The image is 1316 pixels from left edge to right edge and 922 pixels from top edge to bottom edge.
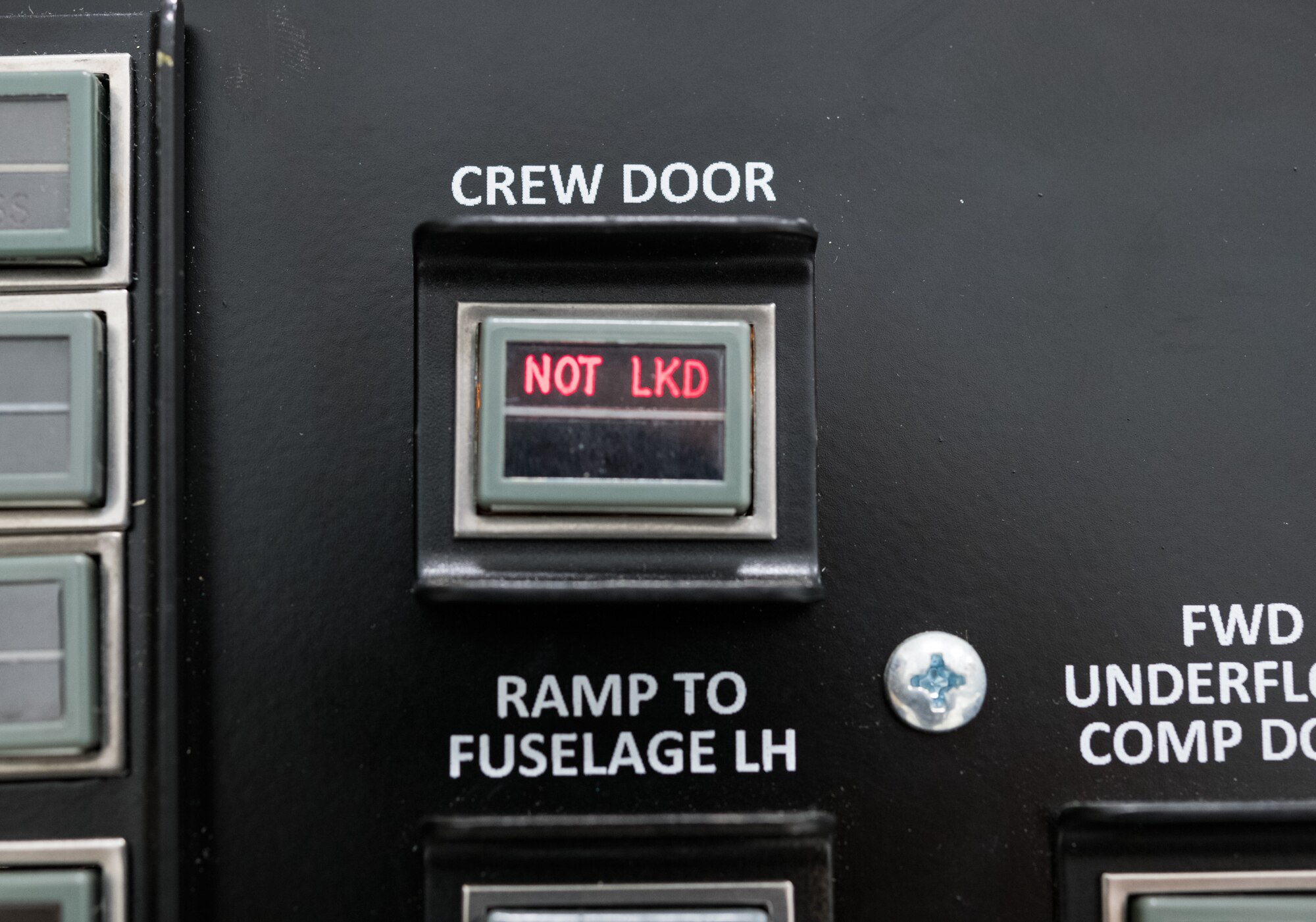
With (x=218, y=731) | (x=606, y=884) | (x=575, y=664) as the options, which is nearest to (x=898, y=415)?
(x=575, y=664)

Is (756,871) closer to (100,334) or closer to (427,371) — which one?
(427,371)

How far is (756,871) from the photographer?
2.53 feet

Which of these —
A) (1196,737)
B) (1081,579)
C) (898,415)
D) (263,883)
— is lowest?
(263,883)

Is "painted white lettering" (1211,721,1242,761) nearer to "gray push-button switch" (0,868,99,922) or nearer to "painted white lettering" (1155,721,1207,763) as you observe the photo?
"painted white lettering" (1155,721,1207,763)

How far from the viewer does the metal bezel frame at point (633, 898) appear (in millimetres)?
761

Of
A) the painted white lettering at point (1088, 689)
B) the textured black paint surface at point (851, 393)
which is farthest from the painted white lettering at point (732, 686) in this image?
the painted white lettering at point (1088, 689)

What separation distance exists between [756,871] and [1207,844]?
342 mm

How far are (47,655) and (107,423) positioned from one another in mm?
171

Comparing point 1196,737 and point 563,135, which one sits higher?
point 563,135

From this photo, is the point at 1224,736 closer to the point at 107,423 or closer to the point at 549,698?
the point at 549,698

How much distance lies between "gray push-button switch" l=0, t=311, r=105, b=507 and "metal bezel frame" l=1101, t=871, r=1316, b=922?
2.64ft

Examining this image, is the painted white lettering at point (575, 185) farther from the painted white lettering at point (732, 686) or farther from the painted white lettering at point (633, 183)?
the painted white lettering at point (732, 686)

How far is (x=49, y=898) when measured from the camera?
74 cm

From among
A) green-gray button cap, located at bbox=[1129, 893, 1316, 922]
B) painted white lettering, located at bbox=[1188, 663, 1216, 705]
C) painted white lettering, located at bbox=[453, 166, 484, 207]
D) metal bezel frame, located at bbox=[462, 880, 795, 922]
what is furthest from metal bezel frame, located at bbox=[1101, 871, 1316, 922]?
painted white lettering, located at bbox=[453, 166, 484, 207]
